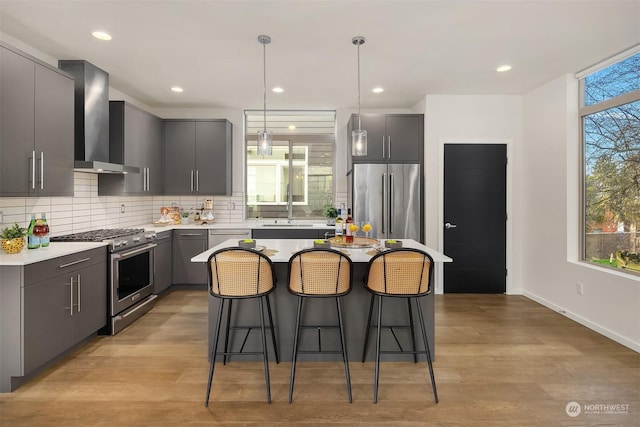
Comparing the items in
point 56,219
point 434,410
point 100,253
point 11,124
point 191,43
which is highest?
point 191,43

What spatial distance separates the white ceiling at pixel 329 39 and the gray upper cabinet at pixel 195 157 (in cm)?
77

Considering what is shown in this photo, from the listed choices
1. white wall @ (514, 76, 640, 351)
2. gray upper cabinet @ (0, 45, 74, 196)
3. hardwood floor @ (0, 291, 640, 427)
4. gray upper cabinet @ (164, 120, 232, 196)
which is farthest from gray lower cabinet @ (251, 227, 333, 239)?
white wall @ (514, 76, 640, 351)

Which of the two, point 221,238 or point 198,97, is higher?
point 198,97

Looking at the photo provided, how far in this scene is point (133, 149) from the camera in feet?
14.3

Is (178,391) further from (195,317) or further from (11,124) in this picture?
(11,124)

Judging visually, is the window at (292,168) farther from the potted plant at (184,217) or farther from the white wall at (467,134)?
the white wall at (467,134)

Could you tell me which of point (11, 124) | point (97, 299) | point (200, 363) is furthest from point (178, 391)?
point (11, 124)

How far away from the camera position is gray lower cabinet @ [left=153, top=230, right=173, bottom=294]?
4415mm

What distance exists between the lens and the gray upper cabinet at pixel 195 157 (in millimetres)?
5168

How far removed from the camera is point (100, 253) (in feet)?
10.5

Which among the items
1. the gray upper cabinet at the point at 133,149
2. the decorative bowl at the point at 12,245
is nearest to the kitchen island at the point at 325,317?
the decorative bowl at the point at 12,245

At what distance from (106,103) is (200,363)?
2.95 meters

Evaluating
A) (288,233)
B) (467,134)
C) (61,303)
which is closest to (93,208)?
(61,303)

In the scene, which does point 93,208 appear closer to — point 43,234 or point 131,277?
point 131,277
